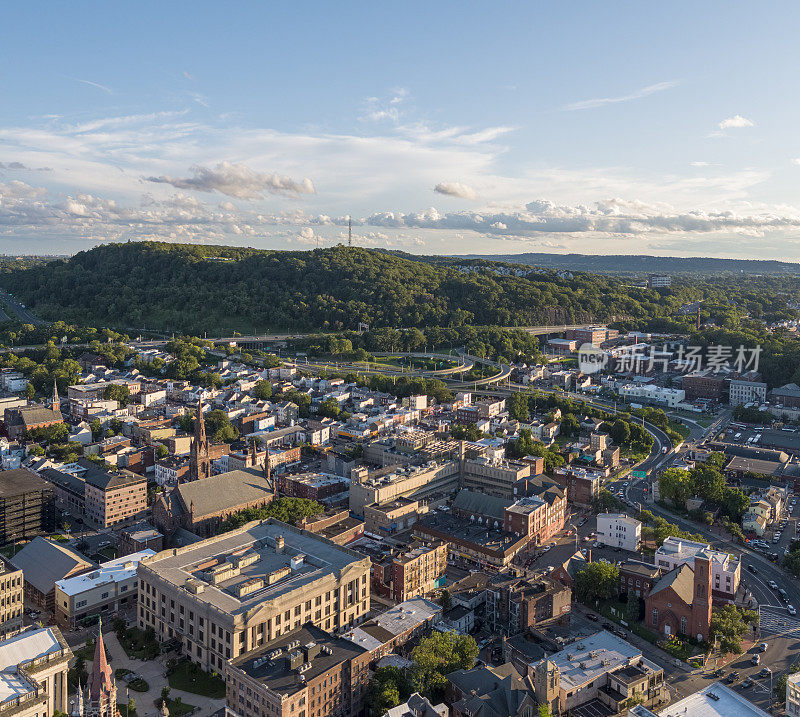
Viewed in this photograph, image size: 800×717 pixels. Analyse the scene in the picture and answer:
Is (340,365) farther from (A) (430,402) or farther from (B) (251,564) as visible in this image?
(B) (251,564)

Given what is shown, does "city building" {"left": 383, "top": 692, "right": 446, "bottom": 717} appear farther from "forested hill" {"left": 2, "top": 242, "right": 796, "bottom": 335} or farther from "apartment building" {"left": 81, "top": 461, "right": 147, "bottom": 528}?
"forested hill" {"left": 2, "top": 242, "right": 796, "bottom": 335}

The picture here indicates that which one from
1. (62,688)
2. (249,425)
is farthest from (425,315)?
(62,688)

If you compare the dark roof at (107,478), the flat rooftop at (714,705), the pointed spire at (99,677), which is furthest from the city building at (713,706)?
the dark roof at (107,478)

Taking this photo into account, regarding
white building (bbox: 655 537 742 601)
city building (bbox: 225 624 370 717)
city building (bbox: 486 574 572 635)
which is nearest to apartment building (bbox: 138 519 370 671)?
city building (bbox: 225 624 370 717)

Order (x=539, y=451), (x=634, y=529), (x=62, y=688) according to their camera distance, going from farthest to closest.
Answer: (x=539, y=451)
(x=634, y=529)
(x=62, y=688)

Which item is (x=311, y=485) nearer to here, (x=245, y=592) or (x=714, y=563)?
(x=245, y=592)

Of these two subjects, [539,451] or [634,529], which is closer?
[634,529]
